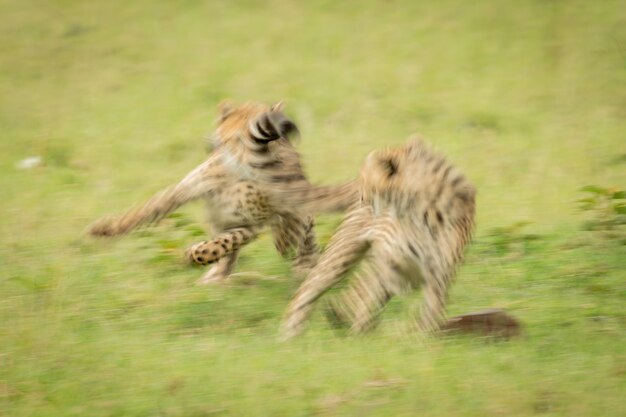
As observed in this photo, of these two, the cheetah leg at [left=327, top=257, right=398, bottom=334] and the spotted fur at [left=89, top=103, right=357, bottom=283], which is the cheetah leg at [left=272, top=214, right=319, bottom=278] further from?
the cheetah leg at [left=327, top=257, right=398, bottom=334]

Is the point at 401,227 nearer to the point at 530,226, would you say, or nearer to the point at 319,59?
the point at 530,226

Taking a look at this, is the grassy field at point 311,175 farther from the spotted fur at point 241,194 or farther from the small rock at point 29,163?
the spotted fur at point 241,194

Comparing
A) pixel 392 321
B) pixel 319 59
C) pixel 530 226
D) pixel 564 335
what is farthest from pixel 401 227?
pixel 319 59

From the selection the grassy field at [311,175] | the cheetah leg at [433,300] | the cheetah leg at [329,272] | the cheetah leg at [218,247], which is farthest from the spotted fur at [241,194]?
the cheetah leg at [433,300]

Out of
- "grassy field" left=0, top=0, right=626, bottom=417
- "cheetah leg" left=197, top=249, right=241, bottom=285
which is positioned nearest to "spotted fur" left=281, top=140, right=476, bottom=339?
"grassy field" left=0, top=0, right=626, bottom=417

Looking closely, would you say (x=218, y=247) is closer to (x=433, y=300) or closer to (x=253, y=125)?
(x=253, y=125)

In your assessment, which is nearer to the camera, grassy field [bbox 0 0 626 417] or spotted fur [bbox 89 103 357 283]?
grassy field [bbox 0 0 626 417]

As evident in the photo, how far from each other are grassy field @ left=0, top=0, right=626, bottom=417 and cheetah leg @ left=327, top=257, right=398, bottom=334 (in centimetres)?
13

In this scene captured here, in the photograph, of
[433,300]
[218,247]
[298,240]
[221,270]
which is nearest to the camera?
[433,300]

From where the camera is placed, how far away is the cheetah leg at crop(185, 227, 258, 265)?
6867mm

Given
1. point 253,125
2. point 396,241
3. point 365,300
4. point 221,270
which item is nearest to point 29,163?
point 221,270

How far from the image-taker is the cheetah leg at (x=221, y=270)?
23.7ft

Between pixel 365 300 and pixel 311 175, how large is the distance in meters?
3.91

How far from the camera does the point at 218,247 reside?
694 cm
